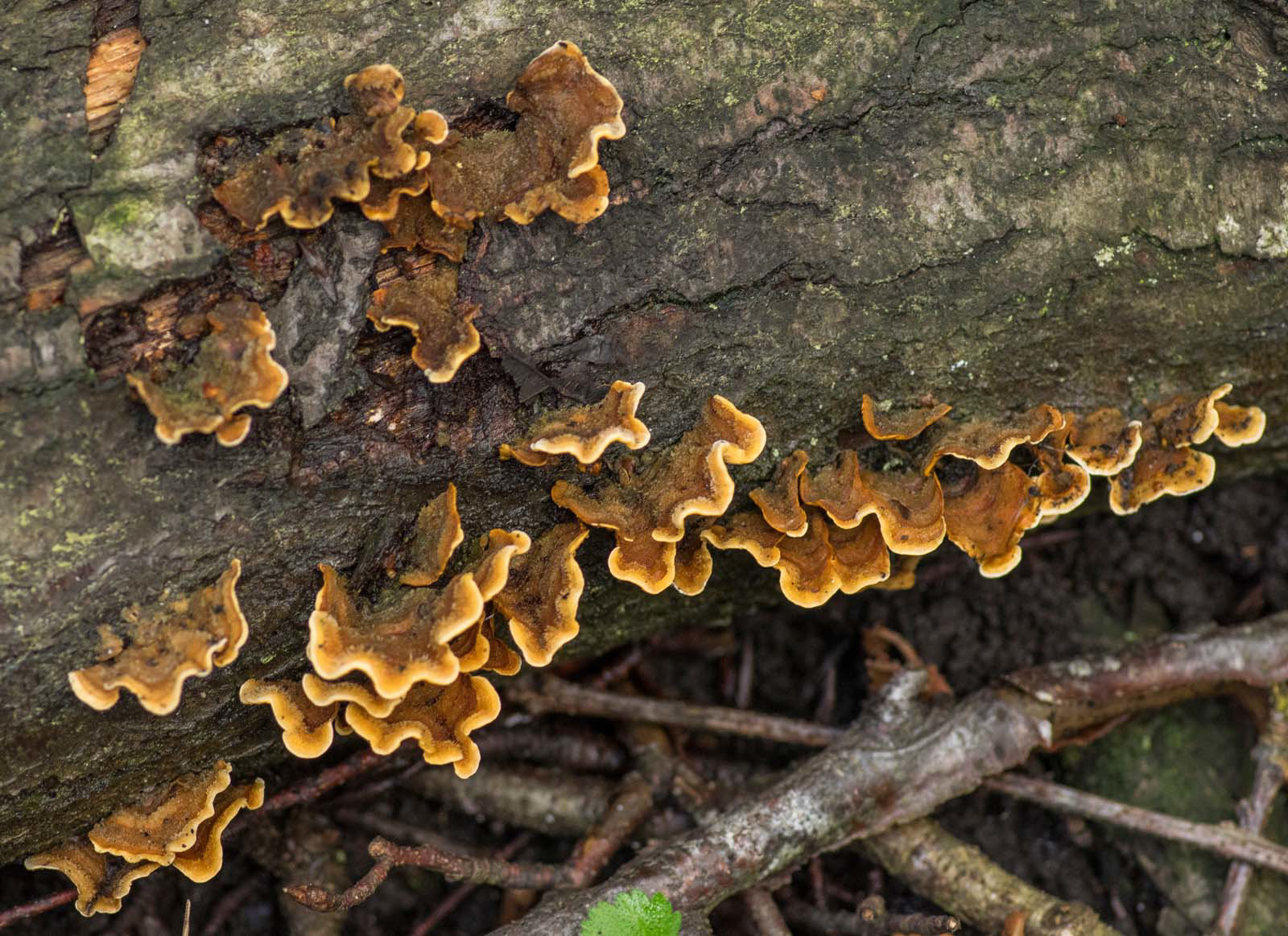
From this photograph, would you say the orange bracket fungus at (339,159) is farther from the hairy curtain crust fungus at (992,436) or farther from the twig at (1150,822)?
the twig at (1150,822)

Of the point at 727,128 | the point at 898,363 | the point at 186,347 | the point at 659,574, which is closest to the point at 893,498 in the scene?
the point at 898,363

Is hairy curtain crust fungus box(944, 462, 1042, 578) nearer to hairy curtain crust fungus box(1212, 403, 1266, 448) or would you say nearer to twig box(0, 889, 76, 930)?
hairy curtain crust fungus box(1212, 403, 1266, 448)

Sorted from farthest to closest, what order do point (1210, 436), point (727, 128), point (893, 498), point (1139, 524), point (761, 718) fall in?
point (1139, 524) < point (761, 718) < point (1210, 436) < point (893, 498) < point (727, 128)

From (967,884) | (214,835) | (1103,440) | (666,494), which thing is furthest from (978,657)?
(214,835)

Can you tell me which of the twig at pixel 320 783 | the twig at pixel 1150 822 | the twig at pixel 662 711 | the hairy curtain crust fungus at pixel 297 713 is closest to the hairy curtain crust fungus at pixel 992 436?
the twig at pixel 662 711

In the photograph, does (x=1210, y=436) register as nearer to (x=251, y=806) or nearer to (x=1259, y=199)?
(x=1259, y=199)
